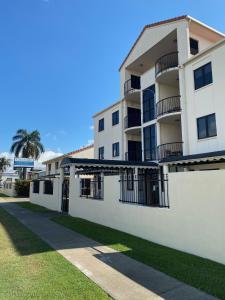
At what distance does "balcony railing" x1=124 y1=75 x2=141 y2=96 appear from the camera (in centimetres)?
2814

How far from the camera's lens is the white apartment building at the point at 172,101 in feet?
56.9

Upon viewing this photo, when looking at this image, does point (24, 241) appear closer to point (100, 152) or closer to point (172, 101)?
point (172, 101)

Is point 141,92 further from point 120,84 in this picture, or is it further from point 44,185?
point 44,185

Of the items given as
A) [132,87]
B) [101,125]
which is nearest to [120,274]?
[132,87]

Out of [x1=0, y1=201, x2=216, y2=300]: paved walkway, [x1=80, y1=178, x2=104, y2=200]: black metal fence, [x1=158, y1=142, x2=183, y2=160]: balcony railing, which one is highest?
[x1=158, y1=142, x2=183, y2=160]: balcony railing

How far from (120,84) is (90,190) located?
50.7 feet

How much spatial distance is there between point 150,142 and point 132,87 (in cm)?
766

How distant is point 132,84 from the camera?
28688 millimetres

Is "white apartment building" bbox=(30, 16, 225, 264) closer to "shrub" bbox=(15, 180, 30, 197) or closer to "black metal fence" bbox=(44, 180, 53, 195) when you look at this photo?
"black metal fence" bbox=(44, 180, 53, 195)

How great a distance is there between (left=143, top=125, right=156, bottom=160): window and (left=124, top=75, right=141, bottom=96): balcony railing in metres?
5.64

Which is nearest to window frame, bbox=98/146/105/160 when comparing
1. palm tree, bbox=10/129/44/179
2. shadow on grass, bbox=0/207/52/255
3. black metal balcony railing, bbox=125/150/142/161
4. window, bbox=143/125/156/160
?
black metal balcony railing, bbox=125/150/142/161

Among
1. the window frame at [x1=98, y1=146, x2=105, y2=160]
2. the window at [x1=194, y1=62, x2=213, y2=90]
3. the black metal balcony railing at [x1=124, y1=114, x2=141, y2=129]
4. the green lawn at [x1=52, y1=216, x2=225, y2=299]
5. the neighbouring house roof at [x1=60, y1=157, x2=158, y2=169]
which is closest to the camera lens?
the green lawn at [x1=52, y1=216, x2=225, y2=299]

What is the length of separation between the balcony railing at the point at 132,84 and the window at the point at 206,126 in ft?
36.3

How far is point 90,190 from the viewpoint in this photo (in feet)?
60.1
